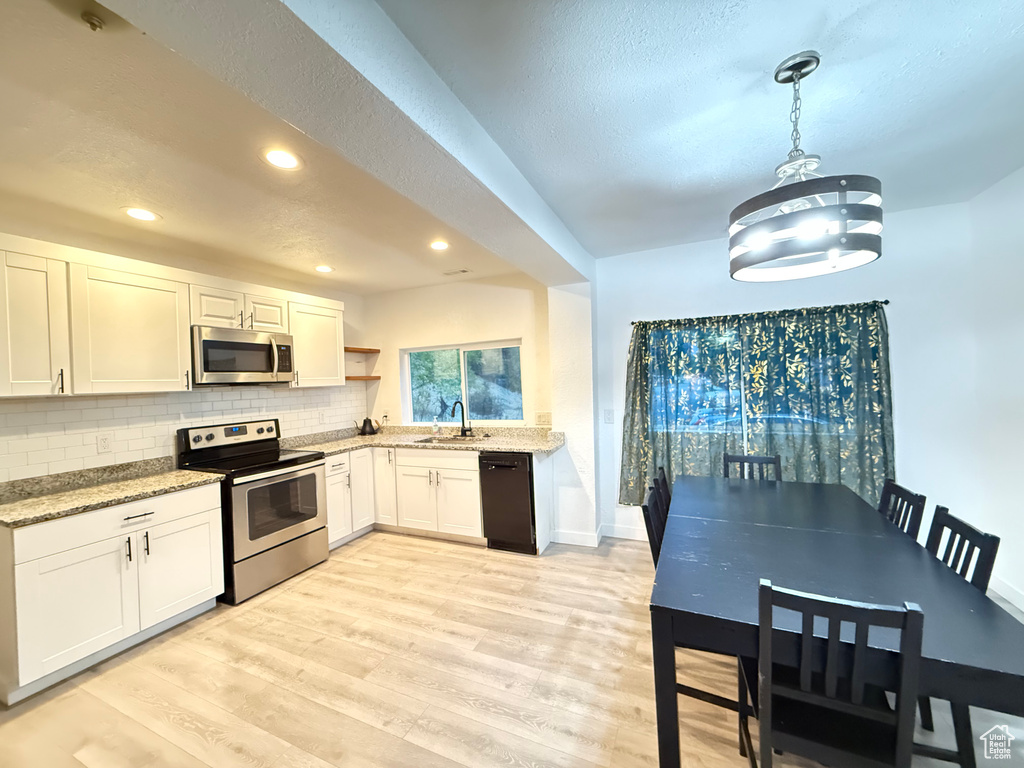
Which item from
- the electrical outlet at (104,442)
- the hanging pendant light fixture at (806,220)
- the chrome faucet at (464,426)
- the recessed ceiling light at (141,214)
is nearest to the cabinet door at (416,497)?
the chrome faucet at (464,426)

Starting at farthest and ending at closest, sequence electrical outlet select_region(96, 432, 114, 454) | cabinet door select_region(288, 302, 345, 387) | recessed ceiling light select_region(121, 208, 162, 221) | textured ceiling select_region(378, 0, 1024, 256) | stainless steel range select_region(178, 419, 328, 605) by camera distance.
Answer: cabinet door select_region(288, 302, 345, 387) → stainless steel range select_region(178, 419, 328, 605) → electrical outlet select_region(96, 432, 114, 454) → recessed ceiling light select_region(121, 208, 162, 221) → textured ceiling select_region(378, 0, 1024, 256)

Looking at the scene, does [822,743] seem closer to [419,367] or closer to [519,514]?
[519,514]

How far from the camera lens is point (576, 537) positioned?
3.54 m

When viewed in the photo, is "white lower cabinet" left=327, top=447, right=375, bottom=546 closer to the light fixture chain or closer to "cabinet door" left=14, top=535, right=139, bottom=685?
"cabinet door" left=14, top=535, right=139, bottom=685

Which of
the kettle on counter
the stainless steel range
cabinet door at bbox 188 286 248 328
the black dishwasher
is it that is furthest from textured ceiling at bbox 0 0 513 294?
the kettle on counter

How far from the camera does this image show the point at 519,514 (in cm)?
329

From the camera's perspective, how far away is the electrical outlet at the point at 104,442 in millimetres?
2521

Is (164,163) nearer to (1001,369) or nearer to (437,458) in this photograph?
(437,458)

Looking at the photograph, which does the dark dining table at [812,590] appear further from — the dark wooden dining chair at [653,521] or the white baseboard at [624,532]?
the white baseboard at [624,532]

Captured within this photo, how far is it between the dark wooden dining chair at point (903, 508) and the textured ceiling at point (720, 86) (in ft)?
5.34

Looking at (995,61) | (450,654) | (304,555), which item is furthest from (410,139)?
(304,555)

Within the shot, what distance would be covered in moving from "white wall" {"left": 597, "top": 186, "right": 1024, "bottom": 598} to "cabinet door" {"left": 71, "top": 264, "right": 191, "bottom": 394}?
399cm

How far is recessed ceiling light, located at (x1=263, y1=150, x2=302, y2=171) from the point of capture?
171 cm

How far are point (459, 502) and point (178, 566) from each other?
1.90 meters
